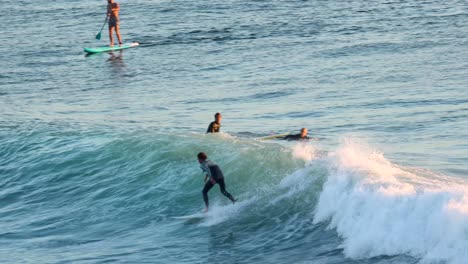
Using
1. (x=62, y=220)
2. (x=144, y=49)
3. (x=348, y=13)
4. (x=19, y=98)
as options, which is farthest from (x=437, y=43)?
(x=62, y=220)

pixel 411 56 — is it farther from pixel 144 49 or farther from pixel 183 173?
pixel 183 173

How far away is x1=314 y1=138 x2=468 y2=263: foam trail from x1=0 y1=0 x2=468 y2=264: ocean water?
4cm

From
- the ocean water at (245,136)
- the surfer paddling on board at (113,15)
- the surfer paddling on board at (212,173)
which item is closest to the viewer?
the ocean water at (245,136)

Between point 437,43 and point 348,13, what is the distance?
28.8 ft

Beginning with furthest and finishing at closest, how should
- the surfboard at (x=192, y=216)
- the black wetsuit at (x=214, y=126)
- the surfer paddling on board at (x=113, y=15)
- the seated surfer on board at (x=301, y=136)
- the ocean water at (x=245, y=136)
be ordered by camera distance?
the surfer paddling on board at (x=113, y=15), the black wetsuit at (x=214, y=126), the seated surfer on board at (x=301, y=136), the surfboard at (x=192, y=216), the ocean water at (x=245, y=136)

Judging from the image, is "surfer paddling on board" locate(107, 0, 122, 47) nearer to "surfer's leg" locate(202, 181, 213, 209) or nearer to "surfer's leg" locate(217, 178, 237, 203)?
"surfer's leg" locate(202, 181, 213, 209)

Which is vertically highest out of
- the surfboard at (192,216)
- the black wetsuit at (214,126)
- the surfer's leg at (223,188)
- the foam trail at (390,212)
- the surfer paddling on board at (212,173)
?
the foam trail at (390,212)

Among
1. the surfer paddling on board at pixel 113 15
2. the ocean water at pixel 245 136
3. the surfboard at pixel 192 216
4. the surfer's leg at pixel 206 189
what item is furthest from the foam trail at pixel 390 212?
the surfer paddling on board at pixel 113 15

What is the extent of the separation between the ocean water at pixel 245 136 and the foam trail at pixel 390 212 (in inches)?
1.4

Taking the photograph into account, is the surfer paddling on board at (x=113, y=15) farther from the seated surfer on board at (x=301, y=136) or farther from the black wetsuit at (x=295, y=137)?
the seated surfer on board at (x=301, y=136)

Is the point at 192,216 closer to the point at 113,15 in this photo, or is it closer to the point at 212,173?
the point at 212,173

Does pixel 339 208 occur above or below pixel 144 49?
above

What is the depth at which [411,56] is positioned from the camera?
120ft

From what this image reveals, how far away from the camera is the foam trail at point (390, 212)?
15.1m
